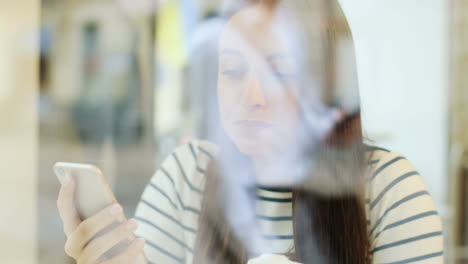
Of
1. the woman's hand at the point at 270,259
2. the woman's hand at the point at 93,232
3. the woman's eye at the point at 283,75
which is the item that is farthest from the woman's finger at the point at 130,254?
the woman's eye at the point at 283,75

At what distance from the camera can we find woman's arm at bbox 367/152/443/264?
1.72 ft

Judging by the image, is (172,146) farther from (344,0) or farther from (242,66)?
(344,0)

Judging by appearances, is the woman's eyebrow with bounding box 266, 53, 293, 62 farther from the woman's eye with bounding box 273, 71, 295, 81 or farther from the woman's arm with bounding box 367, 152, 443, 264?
the woman's arm with bounding box 367, 152, 443, 264

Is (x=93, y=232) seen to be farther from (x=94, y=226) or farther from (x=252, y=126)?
(x=252, y=126)

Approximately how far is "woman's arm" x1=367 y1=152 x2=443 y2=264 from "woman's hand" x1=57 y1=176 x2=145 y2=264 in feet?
0.90

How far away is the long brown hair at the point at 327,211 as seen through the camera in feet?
1.69

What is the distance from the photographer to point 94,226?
19.6 inches

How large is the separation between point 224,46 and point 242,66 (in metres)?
0.03

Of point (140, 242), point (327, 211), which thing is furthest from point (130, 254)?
point (327, 211)

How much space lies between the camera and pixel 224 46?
52 cm

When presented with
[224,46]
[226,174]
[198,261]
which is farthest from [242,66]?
[198,261]

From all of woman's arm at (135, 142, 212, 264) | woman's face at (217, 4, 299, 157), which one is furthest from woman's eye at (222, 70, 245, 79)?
woman's arm at (135, 142, 212, 264)

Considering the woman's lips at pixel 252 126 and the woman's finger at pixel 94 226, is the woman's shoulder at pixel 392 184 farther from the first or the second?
the woman's finger at pixel 94 226

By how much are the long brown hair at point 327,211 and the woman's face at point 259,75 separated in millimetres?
39
